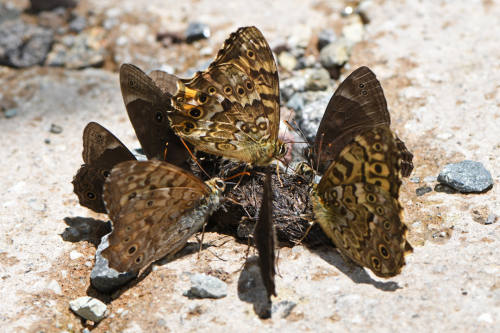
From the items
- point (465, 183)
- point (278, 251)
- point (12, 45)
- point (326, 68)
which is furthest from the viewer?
point (12, 45)

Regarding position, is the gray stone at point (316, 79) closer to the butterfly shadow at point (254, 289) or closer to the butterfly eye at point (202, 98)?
the butterfly eye at point (202, 98)

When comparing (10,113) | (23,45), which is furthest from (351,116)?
(23,45)

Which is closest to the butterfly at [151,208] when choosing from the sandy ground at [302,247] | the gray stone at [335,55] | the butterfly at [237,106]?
the sandy ground at [302,247]

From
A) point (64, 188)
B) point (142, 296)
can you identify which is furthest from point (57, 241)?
point (142, 296)

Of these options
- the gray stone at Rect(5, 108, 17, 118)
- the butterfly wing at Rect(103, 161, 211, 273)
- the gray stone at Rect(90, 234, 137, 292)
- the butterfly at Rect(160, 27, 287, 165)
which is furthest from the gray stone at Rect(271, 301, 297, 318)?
the gray stone at Rect(5, 108, 17, 118)

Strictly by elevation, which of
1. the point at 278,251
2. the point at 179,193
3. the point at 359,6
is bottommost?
the point at 278,251

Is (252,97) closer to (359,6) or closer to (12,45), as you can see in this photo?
(359,6)
